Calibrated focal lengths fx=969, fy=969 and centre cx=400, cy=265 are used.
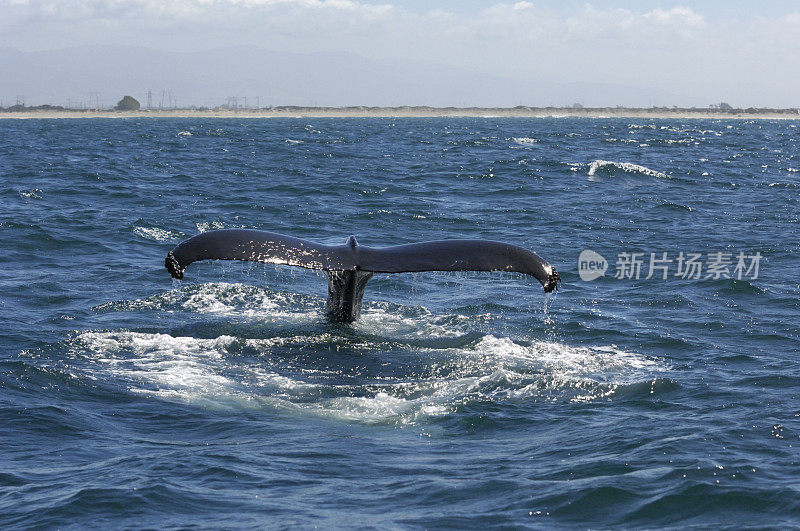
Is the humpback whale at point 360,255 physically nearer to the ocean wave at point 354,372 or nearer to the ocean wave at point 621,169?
the ocean wave at point 354,372

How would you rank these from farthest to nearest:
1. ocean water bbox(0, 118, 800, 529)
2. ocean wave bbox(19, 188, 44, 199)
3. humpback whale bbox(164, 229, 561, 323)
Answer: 1. ocean wave bbox(19, 188, 44, 199)
2. humpback whale bbox(164, 229, 561, 323)
3. ocean water bbox(0, 118, 800, 529)

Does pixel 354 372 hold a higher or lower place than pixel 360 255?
lower

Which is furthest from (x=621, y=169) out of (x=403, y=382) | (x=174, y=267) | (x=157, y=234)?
(x=174, y=267)

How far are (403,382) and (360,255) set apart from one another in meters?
1.33

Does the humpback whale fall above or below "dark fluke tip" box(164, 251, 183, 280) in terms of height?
above

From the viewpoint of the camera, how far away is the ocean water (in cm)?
659

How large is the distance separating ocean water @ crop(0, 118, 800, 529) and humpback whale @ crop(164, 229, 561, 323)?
112 centimetres

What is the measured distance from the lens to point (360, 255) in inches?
380

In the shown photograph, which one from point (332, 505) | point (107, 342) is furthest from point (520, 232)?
point (332, 505)

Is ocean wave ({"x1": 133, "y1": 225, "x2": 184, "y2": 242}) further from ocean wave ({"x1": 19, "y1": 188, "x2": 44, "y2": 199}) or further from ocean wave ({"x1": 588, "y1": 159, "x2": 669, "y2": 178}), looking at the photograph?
ocean wave ({"x1": 588, "y1": 159, "x2": 669, "y2": 178})

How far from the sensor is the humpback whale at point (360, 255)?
29.6 ft

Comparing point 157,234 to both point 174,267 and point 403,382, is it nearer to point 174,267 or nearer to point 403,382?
point 174,267

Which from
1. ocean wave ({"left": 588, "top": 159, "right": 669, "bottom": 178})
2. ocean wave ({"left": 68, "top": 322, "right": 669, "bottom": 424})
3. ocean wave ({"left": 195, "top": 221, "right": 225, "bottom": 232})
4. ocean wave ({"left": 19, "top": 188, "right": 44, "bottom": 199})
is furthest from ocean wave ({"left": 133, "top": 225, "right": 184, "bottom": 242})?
ocean wave ({"left": 588, "top": 159, "right": 669, "bottom": 178})

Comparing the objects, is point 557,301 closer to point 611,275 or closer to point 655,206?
point 611,275
